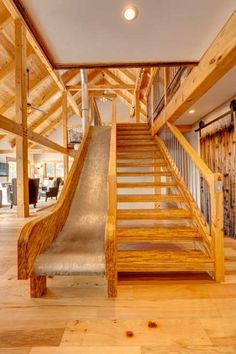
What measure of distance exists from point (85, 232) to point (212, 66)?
2.15 m

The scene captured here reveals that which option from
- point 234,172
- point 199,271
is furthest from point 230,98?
point 199,271

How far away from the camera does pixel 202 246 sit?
255 centimetres

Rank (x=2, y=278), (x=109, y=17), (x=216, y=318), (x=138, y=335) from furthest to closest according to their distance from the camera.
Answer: (x=2, y=278) < (x=109, y=17) < (x=216, y=318) < (x=138, y=335)

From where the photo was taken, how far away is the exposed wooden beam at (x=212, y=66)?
6.51 feet

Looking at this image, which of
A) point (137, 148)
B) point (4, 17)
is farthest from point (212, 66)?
point (4, 17)

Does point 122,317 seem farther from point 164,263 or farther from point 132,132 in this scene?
point 132,132

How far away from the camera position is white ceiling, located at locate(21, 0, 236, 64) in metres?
1.87

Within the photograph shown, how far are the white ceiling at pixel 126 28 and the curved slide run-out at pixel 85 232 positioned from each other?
5.72 feet

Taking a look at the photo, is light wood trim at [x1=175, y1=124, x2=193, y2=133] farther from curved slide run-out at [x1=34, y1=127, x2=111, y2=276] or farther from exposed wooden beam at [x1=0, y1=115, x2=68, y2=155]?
exposed wooden beam at [x1=0, y1=115, x2=68, y2=155]

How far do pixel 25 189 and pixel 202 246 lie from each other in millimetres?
4058

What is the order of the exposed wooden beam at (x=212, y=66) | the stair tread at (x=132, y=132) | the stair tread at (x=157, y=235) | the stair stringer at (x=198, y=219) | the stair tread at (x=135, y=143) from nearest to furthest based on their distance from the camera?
1. the exposed wooden beam at (x=212, y=66)
2. the stair stringer at (x=198, y=219)
3. the stair tread at (x=157, y=235)
4. the stair tread at (x=135, y=143)
5. the stair tread at (x=132, y=132)

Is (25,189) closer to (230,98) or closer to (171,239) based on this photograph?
(171,239)

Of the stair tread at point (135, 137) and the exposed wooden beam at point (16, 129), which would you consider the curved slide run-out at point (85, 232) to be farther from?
the exposed wooden beam at point (16, 129)

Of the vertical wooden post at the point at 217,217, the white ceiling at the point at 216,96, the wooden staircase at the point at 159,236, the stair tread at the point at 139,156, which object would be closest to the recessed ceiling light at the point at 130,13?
the white ceiling at the point at 216,96
